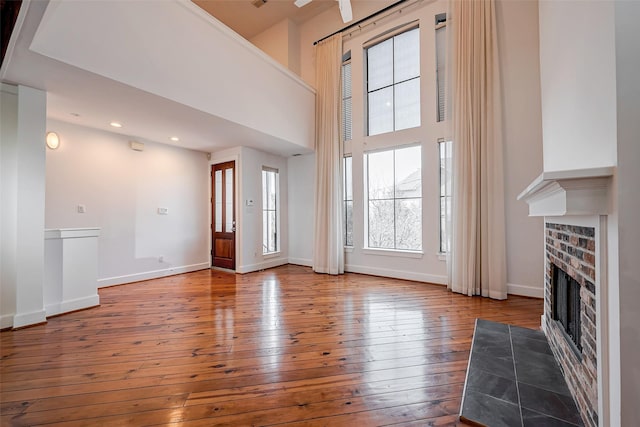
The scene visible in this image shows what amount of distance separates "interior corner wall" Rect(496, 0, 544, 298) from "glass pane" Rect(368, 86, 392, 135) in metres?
1.67

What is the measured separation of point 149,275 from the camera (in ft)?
15.3

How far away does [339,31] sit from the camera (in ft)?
16.4

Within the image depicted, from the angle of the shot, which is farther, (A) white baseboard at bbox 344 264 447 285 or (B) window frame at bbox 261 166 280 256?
(B) window frame at bbox 261 166 280 256

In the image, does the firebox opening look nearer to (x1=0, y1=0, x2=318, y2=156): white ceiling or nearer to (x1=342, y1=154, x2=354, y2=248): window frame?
(x1=342, y1=154, x2=354, y2=248): window frame

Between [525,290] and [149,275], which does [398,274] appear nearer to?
[525,290]

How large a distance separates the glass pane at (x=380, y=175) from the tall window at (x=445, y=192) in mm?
869

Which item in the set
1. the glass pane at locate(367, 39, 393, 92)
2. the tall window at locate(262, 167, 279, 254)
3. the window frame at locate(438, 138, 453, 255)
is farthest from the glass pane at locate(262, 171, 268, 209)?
the window frame at locate(438, 138, 453, 255)

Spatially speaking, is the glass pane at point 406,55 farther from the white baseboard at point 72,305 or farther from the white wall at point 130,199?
the white baseboard at point 72,305

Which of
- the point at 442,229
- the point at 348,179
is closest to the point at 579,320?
the point at 442,229

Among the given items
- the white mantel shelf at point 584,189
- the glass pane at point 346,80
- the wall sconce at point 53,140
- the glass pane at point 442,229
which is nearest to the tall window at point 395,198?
the glass pane at point 442,229

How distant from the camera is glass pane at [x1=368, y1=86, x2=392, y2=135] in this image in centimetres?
473

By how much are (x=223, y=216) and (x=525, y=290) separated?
5.20m

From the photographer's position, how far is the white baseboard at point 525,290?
3.43 meters

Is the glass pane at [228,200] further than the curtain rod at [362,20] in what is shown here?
Yes
